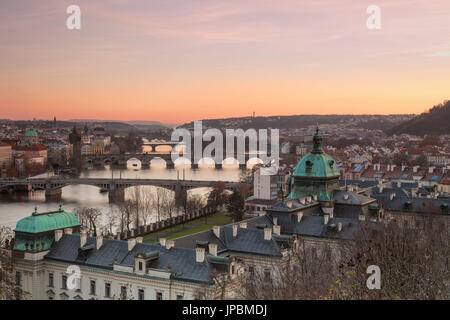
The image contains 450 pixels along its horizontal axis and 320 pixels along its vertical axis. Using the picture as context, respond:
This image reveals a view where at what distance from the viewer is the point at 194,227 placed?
165 ft

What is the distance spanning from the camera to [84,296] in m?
24.2

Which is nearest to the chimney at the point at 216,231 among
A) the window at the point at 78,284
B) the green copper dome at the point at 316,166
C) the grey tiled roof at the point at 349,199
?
the window at the point at 78,284

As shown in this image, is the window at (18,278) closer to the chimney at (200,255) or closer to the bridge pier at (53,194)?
the chimney at (200,255)

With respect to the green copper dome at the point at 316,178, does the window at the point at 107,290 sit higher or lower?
lower

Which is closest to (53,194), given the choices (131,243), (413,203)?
(413,203)

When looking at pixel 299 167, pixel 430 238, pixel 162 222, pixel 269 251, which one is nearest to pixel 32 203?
pixel 162 222

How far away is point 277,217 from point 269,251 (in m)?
5.50

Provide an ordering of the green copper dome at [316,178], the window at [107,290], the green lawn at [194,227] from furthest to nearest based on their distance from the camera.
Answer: the green lawn at [194,227]
the green copper dome at [316,178]
the window at [107,290]

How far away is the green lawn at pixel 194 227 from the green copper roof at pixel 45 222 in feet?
49.0

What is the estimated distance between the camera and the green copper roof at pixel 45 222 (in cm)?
2588

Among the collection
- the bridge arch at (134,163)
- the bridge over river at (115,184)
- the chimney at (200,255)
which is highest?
the chimney at (200,255)

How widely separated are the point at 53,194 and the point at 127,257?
59.5 metres

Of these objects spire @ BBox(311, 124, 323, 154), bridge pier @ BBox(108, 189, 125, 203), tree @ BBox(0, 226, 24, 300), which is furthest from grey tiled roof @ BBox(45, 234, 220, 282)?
bridge pier @ BBox(108, 189, 125, 203)
